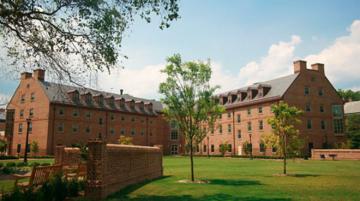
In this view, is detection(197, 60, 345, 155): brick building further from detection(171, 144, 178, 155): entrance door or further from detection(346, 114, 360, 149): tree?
detection(171, 144, 178, 155): entrance door

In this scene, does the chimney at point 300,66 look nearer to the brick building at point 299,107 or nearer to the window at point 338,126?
the brick building at point 299,107

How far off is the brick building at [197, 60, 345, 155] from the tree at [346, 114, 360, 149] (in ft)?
5.58

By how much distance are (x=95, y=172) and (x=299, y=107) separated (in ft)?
149

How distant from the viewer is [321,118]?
5394 centimetres

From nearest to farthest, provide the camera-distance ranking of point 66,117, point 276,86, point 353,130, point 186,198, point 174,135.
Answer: point 186,198 → point 66,117 → point 276,86 → point 353,130 → point 174,135

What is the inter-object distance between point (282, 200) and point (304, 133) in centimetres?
4249

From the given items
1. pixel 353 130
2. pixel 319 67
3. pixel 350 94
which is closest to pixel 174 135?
pixel 319 67

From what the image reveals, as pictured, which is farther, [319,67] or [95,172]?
[319,67]

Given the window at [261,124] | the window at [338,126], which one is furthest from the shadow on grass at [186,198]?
the window at [338,126]

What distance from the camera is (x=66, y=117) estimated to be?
52.7 meters

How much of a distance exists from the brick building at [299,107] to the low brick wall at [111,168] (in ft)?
118

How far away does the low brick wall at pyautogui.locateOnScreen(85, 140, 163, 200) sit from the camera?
11.5m

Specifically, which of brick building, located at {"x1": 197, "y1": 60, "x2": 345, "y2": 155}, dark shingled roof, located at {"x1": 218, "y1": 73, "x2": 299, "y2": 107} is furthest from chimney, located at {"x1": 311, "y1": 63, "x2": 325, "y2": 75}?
dark shingled roof, located at {"x1": 218, "y1": 73, "x2": 299, "y2": 107}

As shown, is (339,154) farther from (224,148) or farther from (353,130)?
(224,148)
